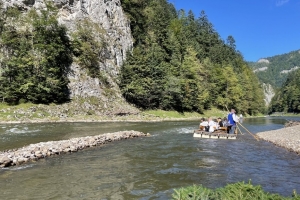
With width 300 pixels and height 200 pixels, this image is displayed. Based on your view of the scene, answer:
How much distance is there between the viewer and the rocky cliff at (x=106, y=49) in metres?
52.6

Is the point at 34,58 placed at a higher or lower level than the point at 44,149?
higher

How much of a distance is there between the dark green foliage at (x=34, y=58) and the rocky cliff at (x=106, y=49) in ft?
9.94

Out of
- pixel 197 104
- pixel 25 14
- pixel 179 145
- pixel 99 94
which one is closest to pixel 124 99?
pixel 99 94

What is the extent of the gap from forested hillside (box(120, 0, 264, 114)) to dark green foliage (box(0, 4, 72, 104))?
1628 centimetres

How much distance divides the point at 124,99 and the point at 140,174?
1899 inches

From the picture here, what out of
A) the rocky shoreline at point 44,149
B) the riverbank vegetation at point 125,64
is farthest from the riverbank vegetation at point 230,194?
the riverbank vegetation at point 125,64

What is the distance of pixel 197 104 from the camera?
242 feet

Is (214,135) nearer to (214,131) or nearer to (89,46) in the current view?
(214,131)

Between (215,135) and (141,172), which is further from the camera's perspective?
(215,135)

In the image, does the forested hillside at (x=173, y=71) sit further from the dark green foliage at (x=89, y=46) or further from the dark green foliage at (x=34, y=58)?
the dark green foliage at (x=34, y=58)

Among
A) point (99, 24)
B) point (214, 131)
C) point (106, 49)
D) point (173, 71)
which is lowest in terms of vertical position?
point (214, 131)

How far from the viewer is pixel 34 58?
48812 millimetres

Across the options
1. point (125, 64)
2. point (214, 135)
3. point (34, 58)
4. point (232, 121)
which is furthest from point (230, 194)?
point (125, 64)

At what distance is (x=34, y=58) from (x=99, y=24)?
23458 mm
